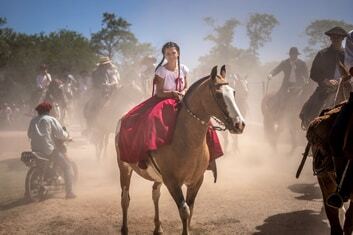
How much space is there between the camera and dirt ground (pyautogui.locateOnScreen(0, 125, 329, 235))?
24.0 feet

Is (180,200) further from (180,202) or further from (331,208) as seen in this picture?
(331,208)

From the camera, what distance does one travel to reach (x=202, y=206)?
8617 mm

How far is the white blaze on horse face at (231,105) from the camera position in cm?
535

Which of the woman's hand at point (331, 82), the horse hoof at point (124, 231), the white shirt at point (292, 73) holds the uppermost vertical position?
the white shirt at point (292, 73)

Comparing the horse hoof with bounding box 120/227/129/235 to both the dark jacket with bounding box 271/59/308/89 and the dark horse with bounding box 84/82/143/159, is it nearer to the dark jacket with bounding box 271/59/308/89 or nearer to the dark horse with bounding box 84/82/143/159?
the dark horse with bounding box 84/82/143/159

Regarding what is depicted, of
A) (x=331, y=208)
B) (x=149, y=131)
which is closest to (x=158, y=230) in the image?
(x=149, y=131)

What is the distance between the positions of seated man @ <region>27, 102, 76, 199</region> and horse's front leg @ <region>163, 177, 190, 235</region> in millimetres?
4954

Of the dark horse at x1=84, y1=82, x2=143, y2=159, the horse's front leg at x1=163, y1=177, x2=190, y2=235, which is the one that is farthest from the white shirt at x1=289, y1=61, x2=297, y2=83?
the horse's front leg at x1=163, y1=177, x2=190, y2=235

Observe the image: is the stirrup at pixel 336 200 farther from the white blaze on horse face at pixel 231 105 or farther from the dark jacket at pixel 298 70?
the dark jacket at pixel 298 70

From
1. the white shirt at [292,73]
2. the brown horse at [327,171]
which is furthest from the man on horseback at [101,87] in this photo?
the brown horse at [327,171]

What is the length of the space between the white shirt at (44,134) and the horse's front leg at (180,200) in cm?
526

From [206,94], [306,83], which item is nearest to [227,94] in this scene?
[206,94]

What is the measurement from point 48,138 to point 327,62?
681cm

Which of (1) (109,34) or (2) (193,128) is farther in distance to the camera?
(1) (109,34)
